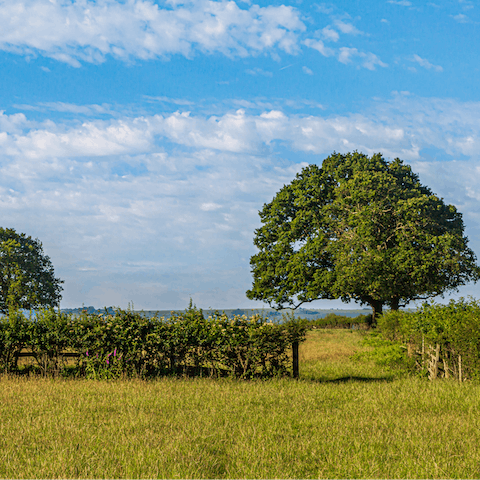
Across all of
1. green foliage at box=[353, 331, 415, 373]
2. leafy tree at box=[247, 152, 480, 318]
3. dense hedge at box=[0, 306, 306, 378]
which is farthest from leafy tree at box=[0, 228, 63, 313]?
green foliage at box=[353, 331, 415, 373]

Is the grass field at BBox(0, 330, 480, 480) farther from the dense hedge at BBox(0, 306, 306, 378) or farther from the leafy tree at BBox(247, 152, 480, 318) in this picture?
the leafy tree at BBox(247, 152, 480, 318)

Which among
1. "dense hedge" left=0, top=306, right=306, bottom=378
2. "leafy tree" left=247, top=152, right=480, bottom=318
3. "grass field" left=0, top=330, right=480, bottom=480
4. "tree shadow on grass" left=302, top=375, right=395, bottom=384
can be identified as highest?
"leafy tree" left=247, top=152, right=480, bottom=318

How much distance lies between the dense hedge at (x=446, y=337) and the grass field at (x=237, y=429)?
1.10m

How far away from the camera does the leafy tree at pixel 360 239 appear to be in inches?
1089

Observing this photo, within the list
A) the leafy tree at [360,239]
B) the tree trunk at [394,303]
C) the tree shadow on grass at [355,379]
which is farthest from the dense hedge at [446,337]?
the tree trunk at [394,303]

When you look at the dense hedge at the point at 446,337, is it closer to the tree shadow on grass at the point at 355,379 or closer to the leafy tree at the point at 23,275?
the tree shadow on grass at the point at 355,379

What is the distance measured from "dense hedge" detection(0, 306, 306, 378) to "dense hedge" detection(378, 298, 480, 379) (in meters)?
3.75

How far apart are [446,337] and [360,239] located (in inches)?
617

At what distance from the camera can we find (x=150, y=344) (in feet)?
40.3

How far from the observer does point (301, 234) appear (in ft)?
105

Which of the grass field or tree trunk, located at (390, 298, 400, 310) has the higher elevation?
tree trunk, located at (390, 298, 400, 310)

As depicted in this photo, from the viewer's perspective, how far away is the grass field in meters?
5.64

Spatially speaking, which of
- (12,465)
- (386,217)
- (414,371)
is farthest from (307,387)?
(386,217)

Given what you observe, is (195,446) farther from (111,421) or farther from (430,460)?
(430,460)
